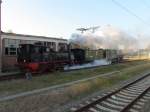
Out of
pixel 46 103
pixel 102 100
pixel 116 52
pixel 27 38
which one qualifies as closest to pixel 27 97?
pixel 46 103

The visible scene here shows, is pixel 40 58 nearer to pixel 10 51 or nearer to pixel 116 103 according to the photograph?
pixel 10 51

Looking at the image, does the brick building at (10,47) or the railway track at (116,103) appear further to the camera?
the brick building at (10,47)

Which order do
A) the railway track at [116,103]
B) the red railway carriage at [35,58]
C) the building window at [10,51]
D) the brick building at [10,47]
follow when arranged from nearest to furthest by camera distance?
the railway track at [116,103] → the red railway carriage at [35,58] → the brick building at [10,47] → the building window at [10,51]

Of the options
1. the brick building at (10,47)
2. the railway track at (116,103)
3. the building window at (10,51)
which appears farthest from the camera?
the building window at (10,51)

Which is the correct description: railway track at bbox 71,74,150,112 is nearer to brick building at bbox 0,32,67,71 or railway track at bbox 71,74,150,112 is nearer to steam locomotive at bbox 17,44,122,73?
steam locomotive at bbox 17,44,122,73

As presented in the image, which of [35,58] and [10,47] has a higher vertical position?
[10,47]

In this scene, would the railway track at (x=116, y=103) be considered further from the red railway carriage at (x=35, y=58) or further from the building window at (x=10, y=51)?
the building window at (x=10, y=51)

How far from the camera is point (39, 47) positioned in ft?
81.7

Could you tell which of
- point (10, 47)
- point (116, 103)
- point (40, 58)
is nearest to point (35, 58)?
point (40, 58)

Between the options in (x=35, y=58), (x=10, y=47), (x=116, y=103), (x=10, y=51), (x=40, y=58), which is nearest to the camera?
(x=116, y=103)

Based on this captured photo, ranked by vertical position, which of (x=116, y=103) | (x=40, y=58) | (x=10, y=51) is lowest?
(x=116, y=103)

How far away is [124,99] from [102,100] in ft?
4.09

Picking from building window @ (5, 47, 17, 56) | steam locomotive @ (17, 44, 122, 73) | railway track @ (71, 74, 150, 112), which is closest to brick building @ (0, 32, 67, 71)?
building window @ (5, 47, 17, 56)

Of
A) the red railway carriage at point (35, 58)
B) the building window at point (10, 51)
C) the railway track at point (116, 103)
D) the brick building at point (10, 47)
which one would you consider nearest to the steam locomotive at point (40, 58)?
the red railway carriage at point (35, 58)
